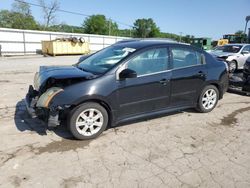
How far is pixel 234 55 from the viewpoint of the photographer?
40.9 feet

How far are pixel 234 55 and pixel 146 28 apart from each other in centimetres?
8164

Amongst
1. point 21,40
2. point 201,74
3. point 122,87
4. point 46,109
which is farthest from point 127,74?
point 21,40

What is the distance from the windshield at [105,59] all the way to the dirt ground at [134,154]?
1177 mm

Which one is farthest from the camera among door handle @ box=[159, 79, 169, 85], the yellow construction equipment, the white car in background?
the yellow construction equipment

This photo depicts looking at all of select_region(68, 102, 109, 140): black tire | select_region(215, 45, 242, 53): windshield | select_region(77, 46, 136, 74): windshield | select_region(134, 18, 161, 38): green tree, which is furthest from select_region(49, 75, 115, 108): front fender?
select_region(134, 18, 161, 38): green tree

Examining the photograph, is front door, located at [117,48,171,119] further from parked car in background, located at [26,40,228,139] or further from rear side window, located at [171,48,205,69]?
rear side window, located at [171,48,205,69]

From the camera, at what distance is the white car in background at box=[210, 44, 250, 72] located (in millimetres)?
12320

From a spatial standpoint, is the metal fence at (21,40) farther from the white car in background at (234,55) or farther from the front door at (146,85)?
the front door at (146,85)

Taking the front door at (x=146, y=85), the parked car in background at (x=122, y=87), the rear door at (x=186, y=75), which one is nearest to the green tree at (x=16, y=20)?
the parked car in background at (x=122, y=87)

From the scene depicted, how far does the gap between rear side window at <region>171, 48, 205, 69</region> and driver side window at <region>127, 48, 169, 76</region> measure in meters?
0.23

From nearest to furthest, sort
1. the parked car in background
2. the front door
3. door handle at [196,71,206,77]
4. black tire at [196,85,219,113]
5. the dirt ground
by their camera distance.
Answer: the dirt ground
the parked car in background
the front door
door handle at [196,71,206,77]
black tire at [196,85,219,113]

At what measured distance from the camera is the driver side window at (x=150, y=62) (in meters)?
4.59

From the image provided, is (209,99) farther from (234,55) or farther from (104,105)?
(234,55)

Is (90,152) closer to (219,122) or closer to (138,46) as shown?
(138,46)
